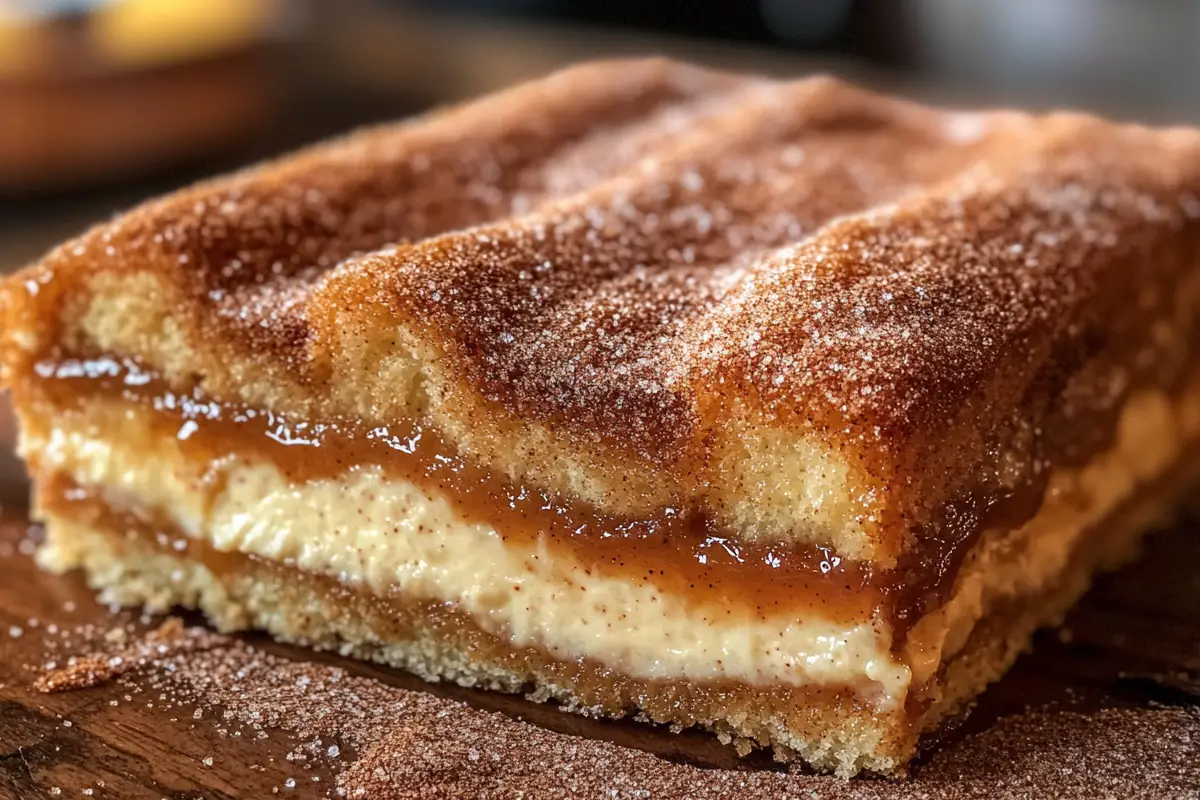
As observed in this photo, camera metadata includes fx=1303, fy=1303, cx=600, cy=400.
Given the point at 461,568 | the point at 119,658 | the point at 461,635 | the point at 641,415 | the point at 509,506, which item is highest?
the point at 641,415

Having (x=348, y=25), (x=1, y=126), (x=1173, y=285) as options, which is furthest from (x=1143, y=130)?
(x=348, y=25)

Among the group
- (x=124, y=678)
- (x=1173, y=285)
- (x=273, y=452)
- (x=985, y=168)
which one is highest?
(x=985, y=168)

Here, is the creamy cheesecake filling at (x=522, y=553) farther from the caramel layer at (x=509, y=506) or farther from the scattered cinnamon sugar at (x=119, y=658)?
the scattered cinnamon sugar at (x=119, y=658)

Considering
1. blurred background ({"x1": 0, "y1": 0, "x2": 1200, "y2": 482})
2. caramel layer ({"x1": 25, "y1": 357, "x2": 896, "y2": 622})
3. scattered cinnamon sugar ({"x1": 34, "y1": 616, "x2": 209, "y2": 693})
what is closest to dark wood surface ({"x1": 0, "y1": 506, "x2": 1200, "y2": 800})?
scattered cinnamon sugar ({"x1": 34, "y1": 616, "x2": 209, "y2": 693})

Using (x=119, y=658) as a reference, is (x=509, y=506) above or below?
above

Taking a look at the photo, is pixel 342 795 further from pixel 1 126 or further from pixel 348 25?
pixel 348 25

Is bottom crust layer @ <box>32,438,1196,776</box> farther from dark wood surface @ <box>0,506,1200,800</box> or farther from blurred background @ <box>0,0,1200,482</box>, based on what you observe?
blurred background @ <box>0,0,1200,482</box>

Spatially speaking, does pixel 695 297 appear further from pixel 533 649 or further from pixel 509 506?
pixel 533 649

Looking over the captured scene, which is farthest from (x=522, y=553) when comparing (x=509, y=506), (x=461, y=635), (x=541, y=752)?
(x=541, y=752)
